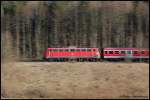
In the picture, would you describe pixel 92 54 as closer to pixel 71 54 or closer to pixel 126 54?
pixel 71 54

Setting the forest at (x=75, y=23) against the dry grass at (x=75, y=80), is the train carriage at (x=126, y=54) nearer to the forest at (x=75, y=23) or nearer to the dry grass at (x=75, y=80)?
the dry grass at (x=75, y=80)

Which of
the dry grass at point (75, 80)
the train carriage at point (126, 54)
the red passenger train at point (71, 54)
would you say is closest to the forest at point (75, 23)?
the train carriage at point (126, 54)

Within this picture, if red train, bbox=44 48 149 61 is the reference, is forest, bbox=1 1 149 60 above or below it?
above

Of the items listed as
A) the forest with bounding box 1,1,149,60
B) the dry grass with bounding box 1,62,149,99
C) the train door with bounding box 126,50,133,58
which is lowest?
the dry grass with bounding box 1,62,149,99

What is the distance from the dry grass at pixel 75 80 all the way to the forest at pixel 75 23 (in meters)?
4.38

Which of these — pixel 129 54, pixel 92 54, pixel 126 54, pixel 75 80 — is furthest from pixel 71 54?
pixel 75 80

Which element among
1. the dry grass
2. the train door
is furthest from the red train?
the dry grass

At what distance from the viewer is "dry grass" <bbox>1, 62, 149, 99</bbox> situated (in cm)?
1259

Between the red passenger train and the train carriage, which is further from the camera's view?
the train carriage

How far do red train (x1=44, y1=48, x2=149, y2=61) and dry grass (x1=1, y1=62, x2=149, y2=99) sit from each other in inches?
44.3

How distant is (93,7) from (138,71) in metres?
6.80

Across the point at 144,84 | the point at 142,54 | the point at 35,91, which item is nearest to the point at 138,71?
the point at 144,84

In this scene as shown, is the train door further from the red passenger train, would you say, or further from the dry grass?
the dry grass

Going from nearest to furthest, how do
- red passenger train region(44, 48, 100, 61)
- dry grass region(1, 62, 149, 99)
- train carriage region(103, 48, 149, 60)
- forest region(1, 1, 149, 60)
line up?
dry grass region(1, 62, 149, 99)
red passenger train region(44, 48, 100, 61)
train carriage region(103, 48, 149, 60)
forest region(1, 1, 149, 60)
